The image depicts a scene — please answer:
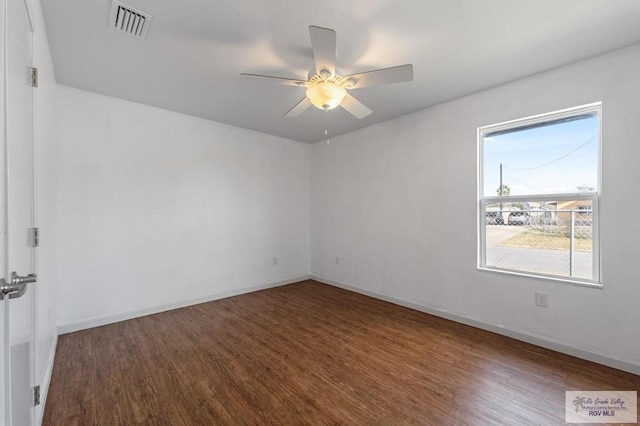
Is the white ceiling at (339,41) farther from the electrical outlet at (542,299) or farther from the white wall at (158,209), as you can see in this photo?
the electrical outlet at (542,299)

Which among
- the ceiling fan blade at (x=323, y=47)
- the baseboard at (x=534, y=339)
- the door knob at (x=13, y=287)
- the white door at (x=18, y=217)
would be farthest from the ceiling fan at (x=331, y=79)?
the baseboard at (x=534, y=339)

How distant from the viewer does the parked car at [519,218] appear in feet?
8.89

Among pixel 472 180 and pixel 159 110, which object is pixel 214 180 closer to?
pixel 159 110

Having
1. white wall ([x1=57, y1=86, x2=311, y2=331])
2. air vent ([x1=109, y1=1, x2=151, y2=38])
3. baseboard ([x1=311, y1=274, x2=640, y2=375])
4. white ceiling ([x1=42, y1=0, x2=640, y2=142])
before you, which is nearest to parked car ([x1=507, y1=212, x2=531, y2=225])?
baseboard ([x1=311, y1=274, x2=640, y2=375])

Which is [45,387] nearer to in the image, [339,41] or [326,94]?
[326,94]

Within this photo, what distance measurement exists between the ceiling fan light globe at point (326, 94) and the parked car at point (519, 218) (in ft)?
6.96

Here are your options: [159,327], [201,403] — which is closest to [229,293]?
[159,327]

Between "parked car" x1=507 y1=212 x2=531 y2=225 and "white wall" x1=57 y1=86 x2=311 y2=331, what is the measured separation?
321 centimetres

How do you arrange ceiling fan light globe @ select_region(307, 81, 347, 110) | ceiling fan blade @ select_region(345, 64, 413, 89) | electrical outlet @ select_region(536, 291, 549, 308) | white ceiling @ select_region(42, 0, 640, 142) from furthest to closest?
electrical outlet @ select_region(536, 291, 549, 308) → ceiling fan light globe @ select_region(307, 81, 347, 110) → ceiling fan blade @ select_region(345, 64, 413, 89) → white ceiling @ select_region(42, 0, 640, 142)

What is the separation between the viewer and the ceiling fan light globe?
6.75 ft

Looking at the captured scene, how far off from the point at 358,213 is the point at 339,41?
8.49 feet

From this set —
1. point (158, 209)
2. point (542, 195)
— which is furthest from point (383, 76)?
point (158, 209)

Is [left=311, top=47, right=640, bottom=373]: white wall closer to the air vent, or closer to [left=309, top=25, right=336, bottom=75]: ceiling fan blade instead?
[left=309, top=25, right=336, bottom=75]: ceiling fan blade

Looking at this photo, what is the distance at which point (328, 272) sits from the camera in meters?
4.73
